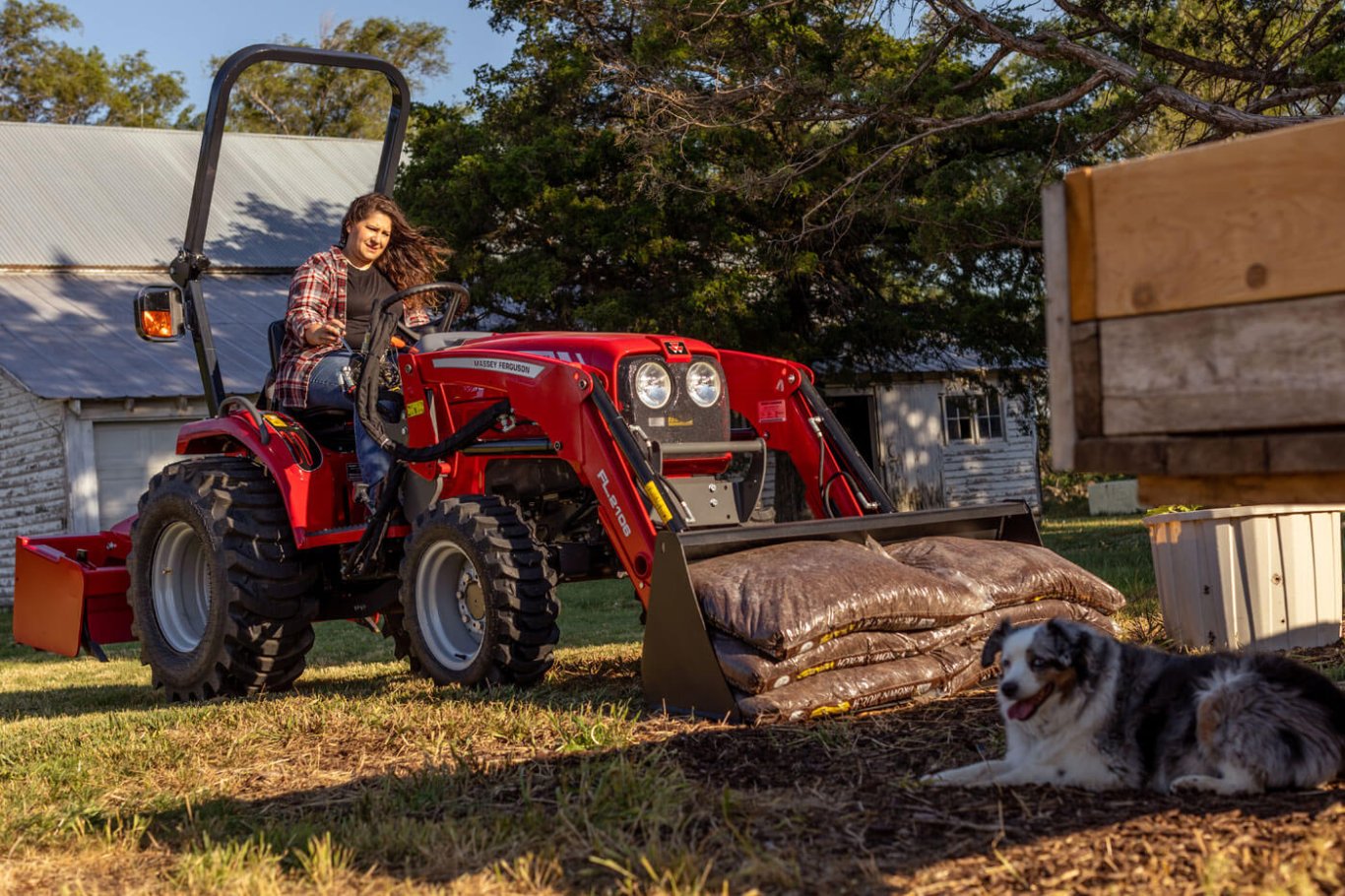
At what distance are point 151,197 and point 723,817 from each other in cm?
2290

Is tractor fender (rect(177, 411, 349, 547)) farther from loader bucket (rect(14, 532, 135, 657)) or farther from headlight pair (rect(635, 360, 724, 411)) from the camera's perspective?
headlight pair (rect(635, 360, 724, 411))

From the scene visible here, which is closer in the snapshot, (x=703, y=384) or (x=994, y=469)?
(x=703, y=384)

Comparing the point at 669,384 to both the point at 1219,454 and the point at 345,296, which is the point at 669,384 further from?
the point at 1219,454

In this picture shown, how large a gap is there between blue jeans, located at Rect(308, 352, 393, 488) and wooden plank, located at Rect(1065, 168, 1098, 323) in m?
4.62

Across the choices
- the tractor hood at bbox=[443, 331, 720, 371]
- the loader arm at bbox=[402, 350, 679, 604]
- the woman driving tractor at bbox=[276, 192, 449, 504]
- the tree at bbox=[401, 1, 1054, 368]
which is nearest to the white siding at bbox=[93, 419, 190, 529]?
the tree at bbox=[401, 1, 1054, 368]

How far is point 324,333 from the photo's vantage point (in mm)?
7012

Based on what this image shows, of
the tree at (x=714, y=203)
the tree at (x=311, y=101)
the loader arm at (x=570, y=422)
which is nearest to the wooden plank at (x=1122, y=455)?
the loader arm at (x=570, y=422)

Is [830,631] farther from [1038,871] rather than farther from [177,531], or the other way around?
[177,531]

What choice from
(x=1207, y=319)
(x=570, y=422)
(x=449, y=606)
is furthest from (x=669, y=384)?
(x=1207, y=319)

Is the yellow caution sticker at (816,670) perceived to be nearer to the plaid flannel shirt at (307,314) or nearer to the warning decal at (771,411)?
the warning decal at (771,411)

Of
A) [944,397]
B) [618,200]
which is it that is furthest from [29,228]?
[944,397]

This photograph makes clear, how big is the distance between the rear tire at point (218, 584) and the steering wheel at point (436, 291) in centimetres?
105

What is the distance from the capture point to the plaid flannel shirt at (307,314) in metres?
7.18

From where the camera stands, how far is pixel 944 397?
27.2 meters
